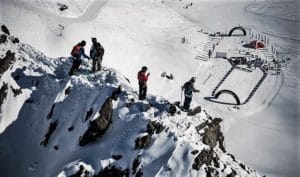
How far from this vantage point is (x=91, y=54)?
62.5 ft

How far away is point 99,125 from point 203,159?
4.28 metres

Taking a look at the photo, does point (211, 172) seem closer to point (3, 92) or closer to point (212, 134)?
point (212, 134)

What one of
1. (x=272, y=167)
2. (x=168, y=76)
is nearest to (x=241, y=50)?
(x=168, y=76)

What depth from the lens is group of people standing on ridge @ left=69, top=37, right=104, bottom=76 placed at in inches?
744

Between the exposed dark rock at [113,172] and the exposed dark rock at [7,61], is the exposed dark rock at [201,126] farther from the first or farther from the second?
the exposed dark rock at [7,61]

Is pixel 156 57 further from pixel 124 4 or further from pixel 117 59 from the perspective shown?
pixel 124 4

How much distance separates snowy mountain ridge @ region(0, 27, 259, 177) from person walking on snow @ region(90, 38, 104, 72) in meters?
0.41

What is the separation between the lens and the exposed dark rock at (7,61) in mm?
19798

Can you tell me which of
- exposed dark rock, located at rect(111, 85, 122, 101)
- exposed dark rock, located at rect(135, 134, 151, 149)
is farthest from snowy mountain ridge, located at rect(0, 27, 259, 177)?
exposed dark rock, located at rect(111, 85, 122, 101)

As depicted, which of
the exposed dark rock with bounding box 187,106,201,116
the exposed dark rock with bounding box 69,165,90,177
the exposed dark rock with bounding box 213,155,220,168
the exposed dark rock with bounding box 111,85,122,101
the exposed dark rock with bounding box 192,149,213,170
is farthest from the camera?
the exposed dark rock with bounding box 111,85,122,101

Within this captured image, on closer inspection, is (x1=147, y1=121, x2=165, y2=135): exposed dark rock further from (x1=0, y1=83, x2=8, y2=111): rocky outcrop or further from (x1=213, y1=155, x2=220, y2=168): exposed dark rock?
(x1=0, y1=83, x2=8, y2=111): rocky outcrop

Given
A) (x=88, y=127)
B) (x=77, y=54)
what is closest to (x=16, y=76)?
(x=77, y=54)

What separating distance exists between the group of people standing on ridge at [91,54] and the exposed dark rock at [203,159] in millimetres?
6678

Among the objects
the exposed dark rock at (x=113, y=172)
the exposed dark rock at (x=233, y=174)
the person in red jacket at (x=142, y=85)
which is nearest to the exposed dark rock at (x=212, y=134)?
the exposed dark rock at (x=233, y=174)
